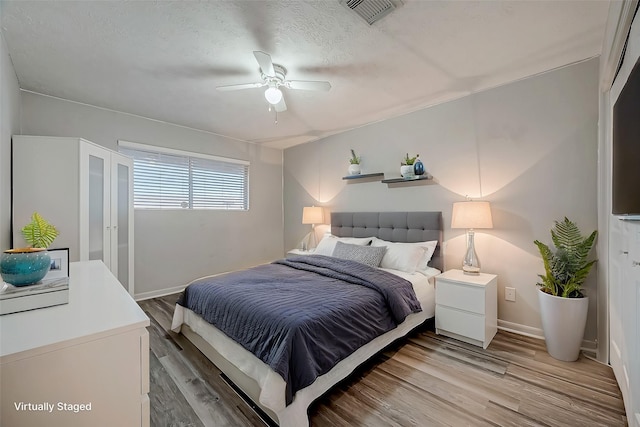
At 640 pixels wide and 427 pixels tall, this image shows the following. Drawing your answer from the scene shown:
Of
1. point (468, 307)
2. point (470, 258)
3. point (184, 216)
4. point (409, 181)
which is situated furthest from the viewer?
point (184, 216)

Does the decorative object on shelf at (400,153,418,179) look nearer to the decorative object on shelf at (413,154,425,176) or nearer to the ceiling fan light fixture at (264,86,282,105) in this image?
the decorative object on shelf at (413,154,425,176)

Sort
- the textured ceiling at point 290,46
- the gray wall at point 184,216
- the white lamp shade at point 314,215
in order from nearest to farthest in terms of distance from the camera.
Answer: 1. the textured ceiling at point 290,46
2. the gray wall at point 184,216
3. the white lamp shade at point 314,215

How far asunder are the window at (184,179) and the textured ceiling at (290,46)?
82 centimetres

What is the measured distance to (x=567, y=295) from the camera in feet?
7.08

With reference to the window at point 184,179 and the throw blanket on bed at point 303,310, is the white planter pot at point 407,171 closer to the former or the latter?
the throw blanket on bed at point 303,310

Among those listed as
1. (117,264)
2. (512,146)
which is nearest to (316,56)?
(512,146)

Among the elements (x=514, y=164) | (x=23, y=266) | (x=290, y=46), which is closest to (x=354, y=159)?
(x=514, y=164)

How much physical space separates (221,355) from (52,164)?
7.66 ft

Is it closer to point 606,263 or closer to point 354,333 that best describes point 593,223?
point 606,263

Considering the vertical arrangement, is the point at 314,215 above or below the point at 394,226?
above

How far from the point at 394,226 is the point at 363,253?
2.26ft

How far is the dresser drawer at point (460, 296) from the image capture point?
239cm

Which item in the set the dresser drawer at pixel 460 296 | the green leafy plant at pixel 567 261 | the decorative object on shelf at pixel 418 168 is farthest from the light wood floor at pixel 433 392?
the decorative object on shelf at pixel 418 168

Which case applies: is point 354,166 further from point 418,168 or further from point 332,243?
point 332,243
